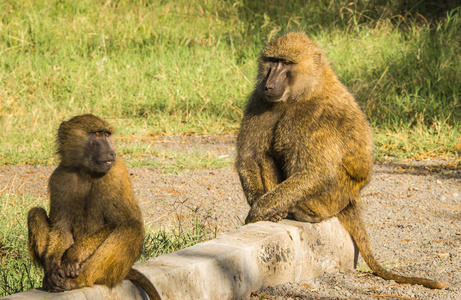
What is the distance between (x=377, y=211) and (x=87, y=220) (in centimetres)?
334

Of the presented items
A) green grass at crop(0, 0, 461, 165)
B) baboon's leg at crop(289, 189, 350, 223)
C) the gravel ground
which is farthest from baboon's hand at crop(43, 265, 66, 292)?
green grass at crop(0, 0, 461, 165)

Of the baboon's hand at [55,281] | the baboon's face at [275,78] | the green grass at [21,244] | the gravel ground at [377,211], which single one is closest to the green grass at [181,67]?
the gravel ground at [377,211]

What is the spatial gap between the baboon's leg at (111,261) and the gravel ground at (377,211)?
924mm

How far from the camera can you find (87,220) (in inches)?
118

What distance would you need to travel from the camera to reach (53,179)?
121 inches

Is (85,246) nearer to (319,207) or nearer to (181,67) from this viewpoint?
(319,207)

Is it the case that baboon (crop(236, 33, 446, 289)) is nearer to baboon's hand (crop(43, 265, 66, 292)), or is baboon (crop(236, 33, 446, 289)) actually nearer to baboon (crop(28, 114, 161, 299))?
baboon (crop(28, 114, 161, 299))

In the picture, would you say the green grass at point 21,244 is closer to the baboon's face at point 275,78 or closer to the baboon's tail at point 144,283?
the baboon's tail at point 144,283

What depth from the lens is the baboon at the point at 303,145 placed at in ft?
12.9

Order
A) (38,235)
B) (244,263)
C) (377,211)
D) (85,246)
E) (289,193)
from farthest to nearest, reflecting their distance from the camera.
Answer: (377,211) < (289,193) < (244,263) < (38,235) < (85,246)

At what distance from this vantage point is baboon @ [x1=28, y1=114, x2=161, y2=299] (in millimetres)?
2779

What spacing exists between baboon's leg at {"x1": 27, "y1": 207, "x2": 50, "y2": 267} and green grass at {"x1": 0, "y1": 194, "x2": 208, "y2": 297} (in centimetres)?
34

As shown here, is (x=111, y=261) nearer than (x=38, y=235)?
Yes

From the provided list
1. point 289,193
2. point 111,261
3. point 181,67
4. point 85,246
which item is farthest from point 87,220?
point 181,67
